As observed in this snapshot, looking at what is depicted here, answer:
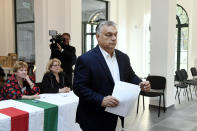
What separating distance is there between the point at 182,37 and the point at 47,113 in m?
8.74

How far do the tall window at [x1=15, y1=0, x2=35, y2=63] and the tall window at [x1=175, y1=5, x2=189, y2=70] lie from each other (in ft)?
19.8

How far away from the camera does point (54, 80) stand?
4016 mm

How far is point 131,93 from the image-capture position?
5.89 ft

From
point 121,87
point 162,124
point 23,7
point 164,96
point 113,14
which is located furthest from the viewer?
point 113,14

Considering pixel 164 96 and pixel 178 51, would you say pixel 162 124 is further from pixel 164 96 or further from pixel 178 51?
pixel 178 51

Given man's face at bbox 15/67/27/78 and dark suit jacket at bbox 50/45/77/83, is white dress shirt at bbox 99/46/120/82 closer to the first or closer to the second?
man's face at bbox 15/67/27/78

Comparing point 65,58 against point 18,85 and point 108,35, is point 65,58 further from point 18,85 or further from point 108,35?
point 108,35

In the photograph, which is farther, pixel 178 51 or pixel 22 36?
pixel 178 51

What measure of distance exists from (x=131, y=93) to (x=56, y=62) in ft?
8.00

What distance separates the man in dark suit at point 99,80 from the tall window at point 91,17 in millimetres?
7913

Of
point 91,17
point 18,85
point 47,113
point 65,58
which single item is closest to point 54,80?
point 18,85

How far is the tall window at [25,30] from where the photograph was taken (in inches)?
361

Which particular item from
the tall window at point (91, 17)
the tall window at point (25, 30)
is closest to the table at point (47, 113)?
the tall window at point (25, 30)

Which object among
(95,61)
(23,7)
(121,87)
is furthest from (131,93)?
(23,7)
